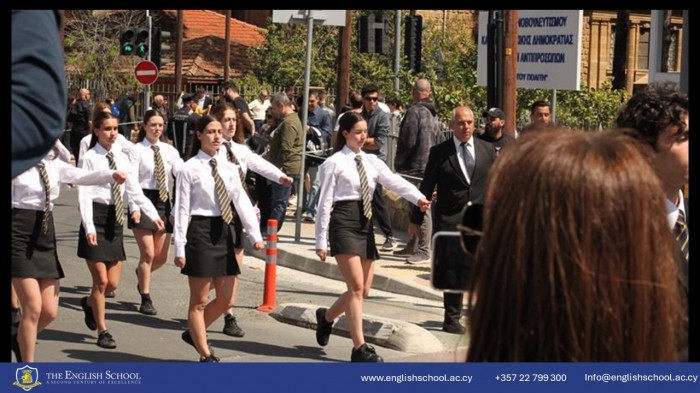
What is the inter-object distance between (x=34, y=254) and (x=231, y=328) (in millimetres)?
2638

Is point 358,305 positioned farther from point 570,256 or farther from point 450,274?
point 570,256

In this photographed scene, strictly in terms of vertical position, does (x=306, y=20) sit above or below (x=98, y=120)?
above

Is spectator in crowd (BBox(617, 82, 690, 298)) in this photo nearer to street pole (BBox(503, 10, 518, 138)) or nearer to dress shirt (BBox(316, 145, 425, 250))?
dress shirt (BBox(316, 145, 425, 250))

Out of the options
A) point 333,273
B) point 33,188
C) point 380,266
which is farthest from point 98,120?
point 380,266

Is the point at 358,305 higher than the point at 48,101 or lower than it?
lower

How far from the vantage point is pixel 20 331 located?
8.16m

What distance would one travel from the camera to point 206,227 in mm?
9172

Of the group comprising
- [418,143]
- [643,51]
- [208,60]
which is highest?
[643,51]

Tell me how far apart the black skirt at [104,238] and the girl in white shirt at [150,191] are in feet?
2.27

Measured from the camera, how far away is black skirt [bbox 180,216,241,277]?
9000mm

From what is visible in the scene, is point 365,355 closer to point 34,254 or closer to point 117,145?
point 34,254

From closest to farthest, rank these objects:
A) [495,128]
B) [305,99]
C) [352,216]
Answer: [352,216]
[495,128]
[305,99]
